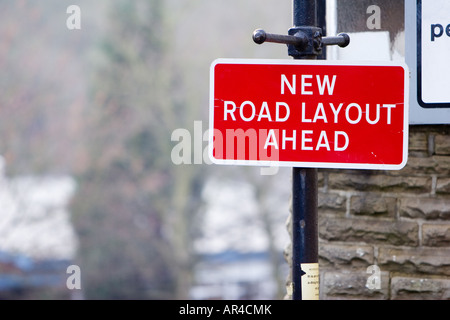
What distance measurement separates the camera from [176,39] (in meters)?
19.4

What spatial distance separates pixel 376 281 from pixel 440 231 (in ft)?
1.32

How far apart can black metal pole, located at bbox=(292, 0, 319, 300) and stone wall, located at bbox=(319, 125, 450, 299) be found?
1.20 m

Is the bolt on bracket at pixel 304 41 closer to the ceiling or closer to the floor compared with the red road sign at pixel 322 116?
closer to the ceiling

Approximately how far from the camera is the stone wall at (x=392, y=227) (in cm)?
364

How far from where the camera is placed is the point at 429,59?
3555 millimetres

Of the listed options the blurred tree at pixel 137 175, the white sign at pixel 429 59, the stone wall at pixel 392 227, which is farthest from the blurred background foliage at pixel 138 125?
the white sign at pixel 429 59

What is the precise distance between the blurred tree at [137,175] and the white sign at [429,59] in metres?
14.6

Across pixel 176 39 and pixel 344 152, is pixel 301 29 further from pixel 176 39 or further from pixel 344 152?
pixel 176 39

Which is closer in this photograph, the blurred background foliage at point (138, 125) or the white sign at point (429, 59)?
the white sign at point (429, 59)

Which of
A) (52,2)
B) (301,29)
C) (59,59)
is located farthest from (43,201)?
(301,29)

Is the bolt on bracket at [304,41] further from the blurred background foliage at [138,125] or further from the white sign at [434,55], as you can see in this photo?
the blurred background foliage at [138,125]

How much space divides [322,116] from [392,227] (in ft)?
4.51

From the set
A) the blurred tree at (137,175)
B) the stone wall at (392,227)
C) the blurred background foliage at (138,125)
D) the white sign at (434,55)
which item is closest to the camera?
the white sign at (434,55)

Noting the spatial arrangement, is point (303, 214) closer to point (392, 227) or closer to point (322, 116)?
point (322, 116)
